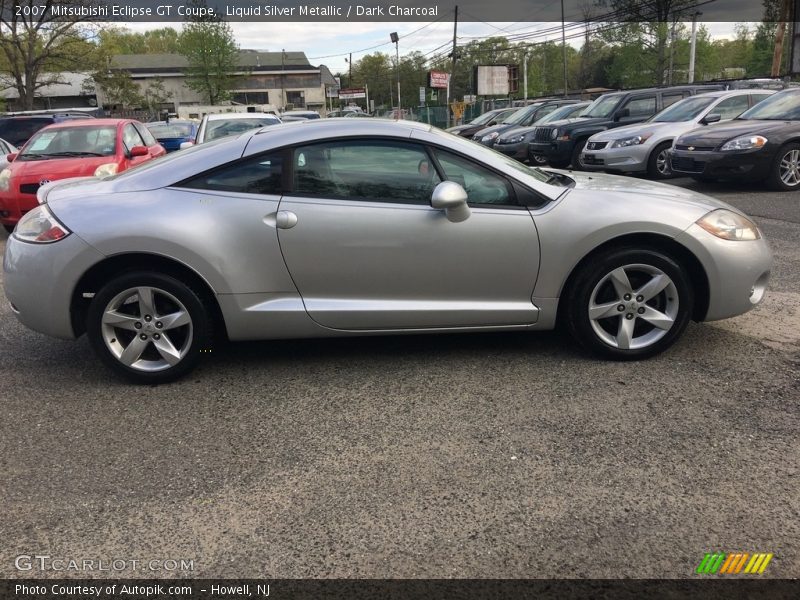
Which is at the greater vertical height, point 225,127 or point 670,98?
point 670,98

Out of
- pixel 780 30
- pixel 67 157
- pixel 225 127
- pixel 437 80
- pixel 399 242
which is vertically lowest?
pixel 399 242

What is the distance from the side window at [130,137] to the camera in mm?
9828

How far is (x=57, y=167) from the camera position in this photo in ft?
29.1

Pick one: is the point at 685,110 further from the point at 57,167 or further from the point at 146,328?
the point at 146,328

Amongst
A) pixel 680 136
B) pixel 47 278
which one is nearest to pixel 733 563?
pixel 47 278

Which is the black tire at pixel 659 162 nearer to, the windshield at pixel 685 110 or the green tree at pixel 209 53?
the windshield at pixel 685 110

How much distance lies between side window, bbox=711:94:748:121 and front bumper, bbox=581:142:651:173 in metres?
1.63

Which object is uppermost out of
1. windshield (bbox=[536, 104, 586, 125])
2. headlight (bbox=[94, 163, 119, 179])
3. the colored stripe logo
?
windshield (bbox=[536, 104, 586, 125])

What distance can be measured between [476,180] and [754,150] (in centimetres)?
808

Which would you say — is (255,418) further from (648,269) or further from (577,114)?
(577,114)

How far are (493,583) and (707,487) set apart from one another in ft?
3.59

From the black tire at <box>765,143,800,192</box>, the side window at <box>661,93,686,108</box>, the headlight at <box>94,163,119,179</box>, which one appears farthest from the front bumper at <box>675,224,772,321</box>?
the side window at <box>661,93,686,108</box>

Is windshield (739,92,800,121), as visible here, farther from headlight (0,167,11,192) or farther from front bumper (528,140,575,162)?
headlight (0,167,11,192)

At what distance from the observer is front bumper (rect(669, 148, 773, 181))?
1016 cm
